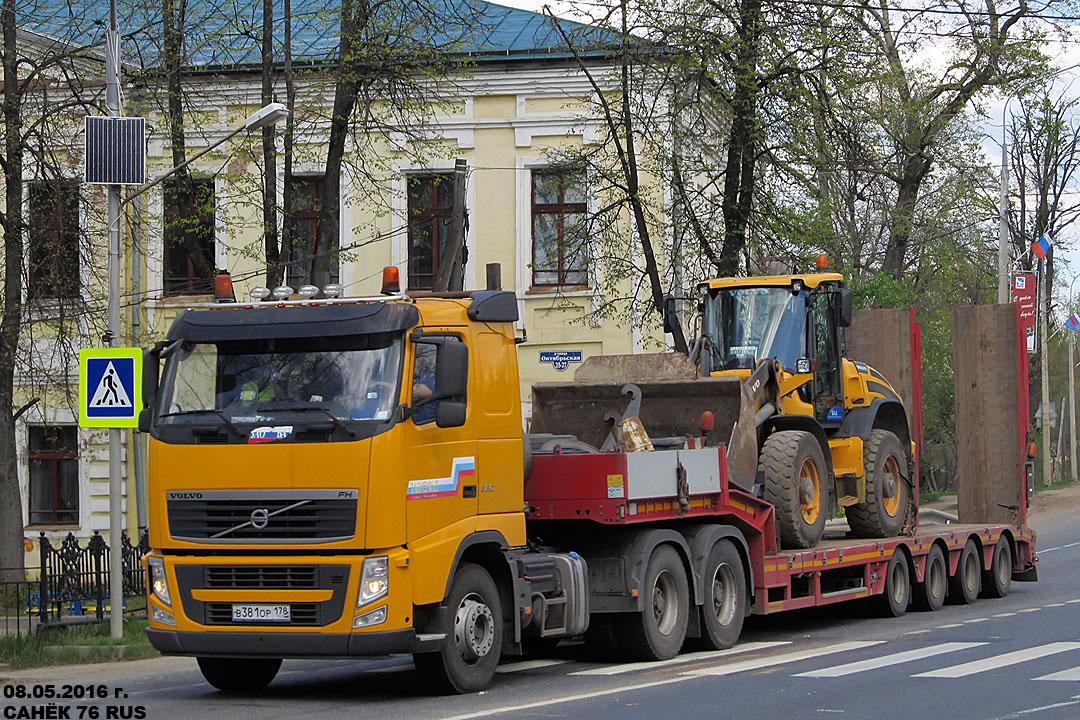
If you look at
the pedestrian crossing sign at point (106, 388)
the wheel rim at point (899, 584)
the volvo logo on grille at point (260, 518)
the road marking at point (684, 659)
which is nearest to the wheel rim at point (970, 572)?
the wheel rim at point (899, 584)

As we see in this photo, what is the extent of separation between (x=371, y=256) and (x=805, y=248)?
344 inches

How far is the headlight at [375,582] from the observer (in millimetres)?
10305

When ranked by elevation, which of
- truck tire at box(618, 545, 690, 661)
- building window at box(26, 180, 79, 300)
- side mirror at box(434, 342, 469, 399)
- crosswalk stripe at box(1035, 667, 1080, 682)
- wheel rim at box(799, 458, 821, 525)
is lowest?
crosswalk stripe at box(1035, 667, 1080, 682)

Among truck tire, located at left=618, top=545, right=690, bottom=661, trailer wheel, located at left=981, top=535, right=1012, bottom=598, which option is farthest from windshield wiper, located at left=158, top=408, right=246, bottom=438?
trailer wheel, located at left=981, top=535, right=1012, bottom=598

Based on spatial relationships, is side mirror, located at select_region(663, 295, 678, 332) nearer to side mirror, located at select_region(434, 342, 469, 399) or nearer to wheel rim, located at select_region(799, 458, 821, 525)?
wheel rim, located at select_region(799, 458, 821, 525)

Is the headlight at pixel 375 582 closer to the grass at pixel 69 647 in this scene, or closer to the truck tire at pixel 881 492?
the grass at pixel 69 647

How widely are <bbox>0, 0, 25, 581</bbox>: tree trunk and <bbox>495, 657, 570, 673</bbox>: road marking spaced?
31.4 feet

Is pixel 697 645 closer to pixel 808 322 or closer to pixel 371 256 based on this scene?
pixel 808 322

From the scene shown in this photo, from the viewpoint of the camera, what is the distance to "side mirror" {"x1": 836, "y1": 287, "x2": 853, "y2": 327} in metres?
16.5

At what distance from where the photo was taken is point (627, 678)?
11.8 metres

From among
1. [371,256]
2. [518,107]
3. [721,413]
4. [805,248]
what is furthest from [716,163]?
[721,413]

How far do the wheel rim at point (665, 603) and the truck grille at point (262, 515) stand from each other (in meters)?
3.76

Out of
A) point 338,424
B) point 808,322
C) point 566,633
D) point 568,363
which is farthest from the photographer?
point 568,363

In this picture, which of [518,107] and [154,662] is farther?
[518,107]
